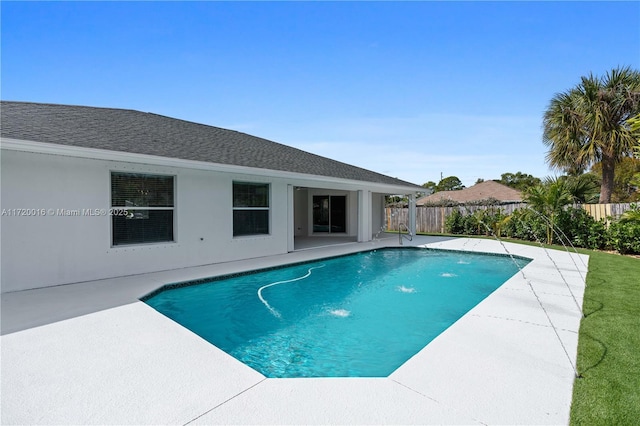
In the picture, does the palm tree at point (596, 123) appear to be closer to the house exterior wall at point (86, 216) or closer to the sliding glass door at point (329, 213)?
the sliding glass door at point (329, 213)

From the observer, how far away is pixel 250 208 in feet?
36.6

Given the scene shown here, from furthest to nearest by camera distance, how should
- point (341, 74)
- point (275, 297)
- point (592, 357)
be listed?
1. point (341, 74)
2. point (275, 297)
3. point (592, 357)

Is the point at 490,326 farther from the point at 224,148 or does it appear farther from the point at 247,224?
the point at 224,148

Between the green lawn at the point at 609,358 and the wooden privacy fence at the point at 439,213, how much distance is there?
10083 millimetres

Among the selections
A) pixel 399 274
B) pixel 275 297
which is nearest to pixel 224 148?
pixel 275 297

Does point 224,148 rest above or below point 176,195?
above

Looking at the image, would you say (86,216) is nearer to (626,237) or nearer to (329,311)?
(329,311)

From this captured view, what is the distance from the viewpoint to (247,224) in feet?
36.4

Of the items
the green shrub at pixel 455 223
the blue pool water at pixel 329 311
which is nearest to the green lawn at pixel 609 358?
the blue pool water at pixel 329 311

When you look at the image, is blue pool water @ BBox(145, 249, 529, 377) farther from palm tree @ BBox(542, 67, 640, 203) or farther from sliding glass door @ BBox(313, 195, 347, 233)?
palm tree @ BBox(542, 67, 640, 203)

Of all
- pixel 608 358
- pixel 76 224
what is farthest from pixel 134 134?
pixel 608 358

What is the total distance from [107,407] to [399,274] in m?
8.04

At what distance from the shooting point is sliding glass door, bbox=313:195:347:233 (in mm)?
19406

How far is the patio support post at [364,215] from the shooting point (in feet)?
52.4
